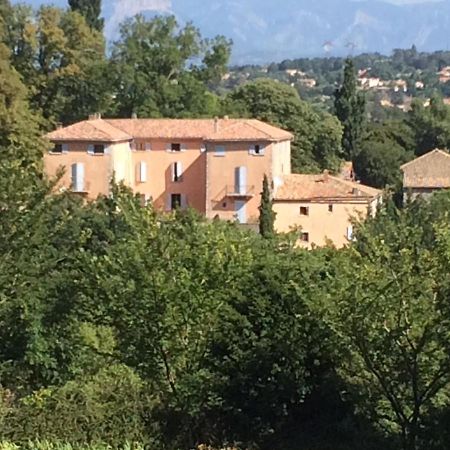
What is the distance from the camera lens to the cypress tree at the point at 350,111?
55.6m

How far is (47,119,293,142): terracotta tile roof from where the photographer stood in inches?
1555

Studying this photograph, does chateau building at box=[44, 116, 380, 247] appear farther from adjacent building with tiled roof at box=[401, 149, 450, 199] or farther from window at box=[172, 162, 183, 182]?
adjacent building with tiled roof at box=[401, 149, 450, 199]

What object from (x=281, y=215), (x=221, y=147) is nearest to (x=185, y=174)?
(x=221, y=147)

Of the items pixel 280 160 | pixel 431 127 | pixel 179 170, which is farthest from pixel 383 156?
pixel 179 170

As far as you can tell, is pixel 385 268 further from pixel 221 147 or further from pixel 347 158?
pixel 347 158

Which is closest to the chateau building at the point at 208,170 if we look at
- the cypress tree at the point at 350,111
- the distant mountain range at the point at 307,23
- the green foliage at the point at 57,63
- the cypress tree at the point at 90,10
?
the green foliage at the point at 57,63

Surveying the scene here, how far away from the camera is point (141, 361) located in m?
14.1

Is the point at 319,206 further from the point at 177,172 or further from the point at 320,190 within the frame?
the point at 177,172

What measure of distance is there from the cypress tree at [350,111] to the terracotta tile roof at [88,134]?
1774cm

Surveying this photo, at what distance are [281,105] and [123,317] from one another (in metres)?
36.1

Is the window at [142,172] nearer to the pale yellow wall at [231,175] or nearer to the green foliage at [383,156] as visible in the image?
the pale yellow wall at [231,175]

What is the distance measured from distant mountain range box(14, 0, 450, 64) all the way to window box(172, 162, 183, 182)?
57468mm

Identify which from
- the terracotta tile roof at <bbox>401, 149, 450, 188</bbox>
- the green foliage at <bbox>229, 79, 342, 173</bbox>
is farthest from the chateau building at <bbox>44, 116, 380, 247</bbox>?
the green foliage at <bbox>229, 79, 342, 173</bbox>

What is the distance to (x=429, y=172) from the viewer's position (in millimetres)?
43906
